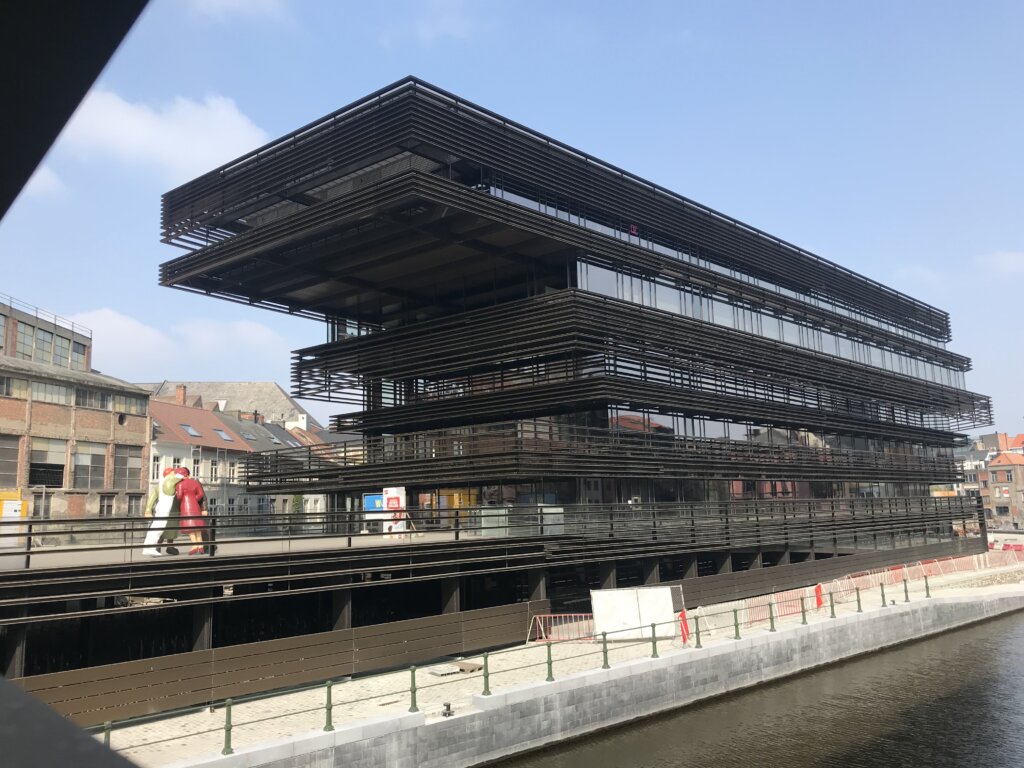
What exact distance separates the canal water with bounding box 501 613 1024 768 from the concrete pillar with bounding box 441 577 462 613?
4.71 meters

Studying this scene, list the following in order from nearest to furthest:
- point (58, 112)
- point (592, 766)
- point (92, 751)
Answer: point (92, 751) < point (58, 112) < point (592, 766)

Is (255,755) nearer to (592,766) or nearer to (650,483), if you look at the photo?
(592,766)

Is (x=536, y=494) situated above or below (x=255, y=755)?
above

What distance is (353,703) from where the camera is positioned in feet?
48.8

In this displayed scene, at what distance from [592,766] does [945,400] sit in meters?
48.3

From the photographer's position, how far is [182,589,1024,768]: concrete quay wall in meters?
12.9

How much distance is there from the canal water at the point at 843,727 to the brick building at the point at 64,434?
38948mm

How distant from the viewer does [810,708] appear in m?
18.9

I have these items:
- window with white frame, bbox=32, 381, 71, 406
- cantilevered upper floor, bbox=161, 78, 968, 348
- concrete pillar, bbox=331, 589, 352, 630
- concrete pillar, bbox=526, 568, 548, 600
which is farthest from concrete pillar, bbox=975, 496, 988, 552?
window with white frame, bbox=32, 381, 71, 406

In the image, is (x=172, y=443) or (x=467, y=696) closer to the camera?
(x=467, y=696)

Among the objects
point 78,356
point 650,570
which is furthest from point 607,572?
point 78,356

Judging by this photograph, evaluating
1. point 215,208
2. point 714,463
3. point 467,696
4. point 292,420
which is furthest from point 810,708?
point 292,420

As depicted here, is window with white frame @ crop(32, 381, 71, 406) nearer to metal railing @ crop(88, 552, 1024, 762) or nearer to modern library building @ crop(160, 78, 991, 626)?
modern library building @ crop(160, 78, 991, 626)

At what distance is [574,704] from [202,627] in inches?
288
